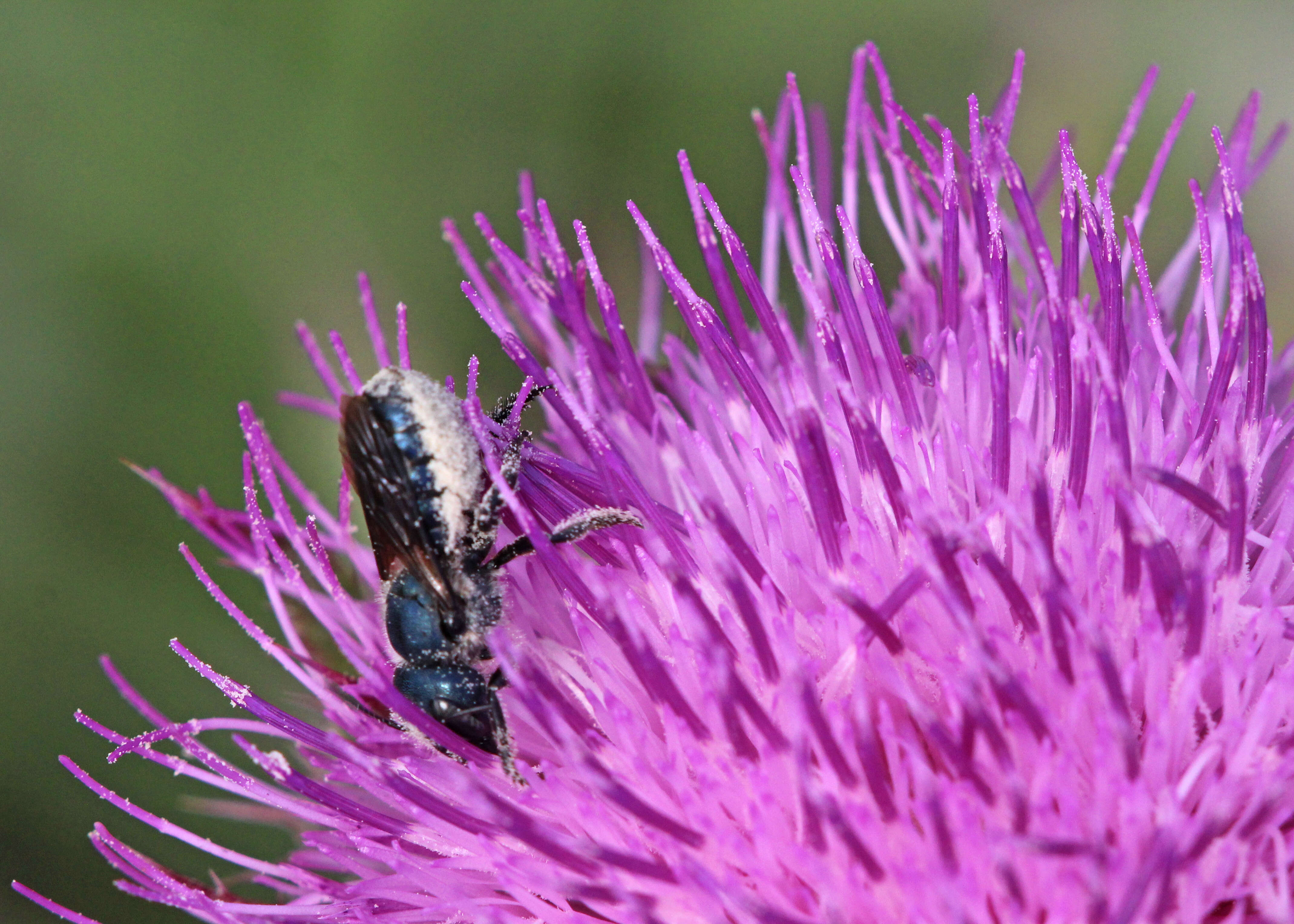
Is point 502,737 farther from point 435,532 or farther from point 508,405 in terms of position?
point 508,405

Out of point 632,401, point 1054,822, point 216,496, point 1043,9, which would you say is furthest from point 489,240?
point 1043,9

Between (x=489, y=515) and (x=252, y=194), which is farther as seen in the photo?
(x=252, y=194)

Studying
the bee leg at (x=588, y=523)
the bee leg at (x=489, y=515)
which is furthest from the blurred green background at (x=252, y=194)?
the bee leg at (x=588, y=523)

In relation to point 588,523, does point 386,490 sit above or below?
below

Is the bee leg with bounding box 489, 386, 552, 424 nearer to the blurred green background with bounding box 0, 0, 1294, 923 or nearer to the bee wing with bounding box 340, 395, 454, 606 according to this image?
the bee wing with bounding box 340, 395, 454, 606

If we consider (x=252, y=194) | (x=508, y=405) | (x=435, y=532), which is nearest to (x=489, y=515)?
(x=435, y=532)

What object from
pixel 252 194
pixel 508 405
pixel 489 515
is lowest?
pixel 489 515
